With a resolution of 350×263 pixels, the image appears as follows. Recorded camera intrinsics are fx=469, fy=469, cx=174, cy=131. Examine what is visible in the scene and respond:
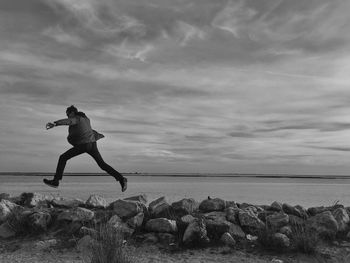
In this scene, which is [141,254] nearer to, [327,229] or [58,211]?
[58,211]

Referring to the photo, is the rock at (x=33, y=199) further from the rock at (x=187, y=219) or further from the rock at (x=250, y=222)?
the rock at (x=250, y=222)

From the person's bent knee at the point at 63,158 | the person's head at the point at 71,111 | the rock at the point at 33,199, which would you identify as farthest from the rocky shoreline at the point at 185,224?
the person's head at the point at 71,111

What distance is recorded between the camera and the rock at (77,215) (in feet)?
35.6

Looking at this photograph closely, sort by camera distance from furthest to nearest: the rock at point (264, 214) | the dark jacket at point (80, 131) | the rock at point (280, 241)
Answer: the rock at point (264, 214) → the dark jacket at point (80, 131) → the rock at point (280, 241)

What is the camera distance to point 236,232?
34.4 ft

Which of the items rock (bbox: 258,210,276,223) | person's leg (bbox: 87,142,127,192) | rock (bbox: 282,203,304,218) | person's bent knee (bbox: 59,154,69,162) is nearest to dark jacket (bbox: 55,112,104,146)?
person's leg (bbox: 87,142,127,192)

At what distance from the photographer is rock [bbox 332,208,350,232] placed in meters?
11.0

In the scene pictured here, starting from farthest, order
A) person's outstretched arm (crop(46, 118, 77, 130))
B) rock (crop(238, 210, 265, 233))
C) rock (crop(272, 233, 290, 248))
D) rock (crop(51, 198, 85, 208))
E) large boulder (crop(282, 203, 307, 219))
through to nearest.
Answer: rock (crop(51, 198, 85, 208))
large boulder (crop(282, 203, 307, 219))
rock (crop(238, 210, 265, 233))
rock (crop(272, 233, 290, 248))
person's outstretched arm (crop(46, 118, 77, 130))

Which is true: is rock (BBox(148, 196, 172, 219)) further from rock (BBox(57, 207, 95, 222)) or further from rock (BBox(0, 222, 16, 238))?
rock (BBox(0, 222, 16, 238))

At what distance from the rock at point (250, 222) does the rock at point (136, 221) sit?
2.33 m

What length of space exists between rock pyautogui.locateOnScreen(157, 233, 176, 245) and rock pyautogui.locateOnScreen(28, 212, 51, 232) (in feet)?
8.97

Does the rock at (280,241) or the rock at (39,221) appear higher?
the rock at (39,221)

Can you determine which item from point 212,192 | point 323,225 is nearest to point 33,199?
point 323,225

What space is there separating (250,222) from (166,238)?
2056 mm
